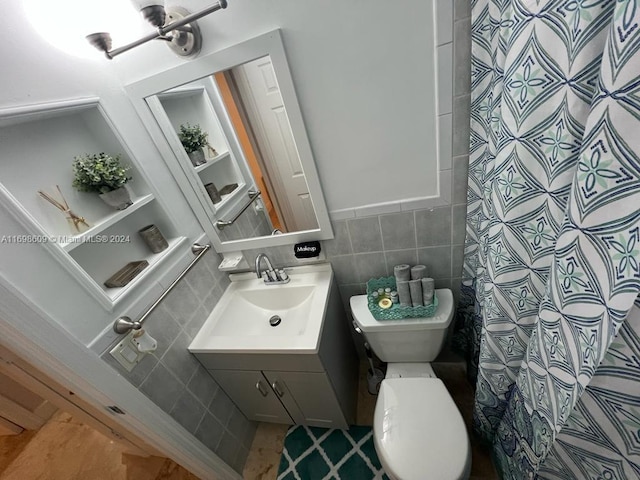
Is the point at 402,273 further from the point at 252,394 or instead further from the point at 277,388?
the point at 252,394

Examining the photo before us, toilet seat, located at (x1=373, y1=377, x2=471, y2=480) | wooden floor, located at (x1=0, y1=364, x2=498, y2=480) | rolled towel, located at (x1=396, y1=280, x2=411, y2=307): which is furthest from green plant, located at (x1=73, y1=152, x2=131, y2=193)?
wooden floor, located at (x1=0, y1=364, x2=498, y2=480)

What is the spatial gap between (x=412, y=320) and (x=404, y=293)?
0.42ft

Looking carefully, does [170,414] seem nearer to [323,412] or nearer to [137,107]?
[323,412]

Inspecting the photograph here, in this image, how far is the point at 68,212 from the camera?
0.82m

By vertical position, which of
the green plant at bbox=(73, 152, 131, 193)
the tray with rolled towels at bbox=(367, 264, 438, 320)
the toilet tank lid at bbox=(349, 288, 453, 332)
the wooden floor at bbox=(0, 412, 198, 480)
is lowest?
the wooden floor at bbox=(0, 412, 198, 480)

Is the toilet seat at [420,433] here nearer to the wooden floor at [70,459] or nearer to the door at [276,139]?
the door at [276,139]

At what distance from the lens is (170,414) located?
1019mm

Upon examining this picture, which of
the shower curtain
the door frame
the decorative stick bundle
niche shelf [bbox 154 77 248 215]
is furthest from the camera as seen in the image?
niche shelf [bbox 154 77 248 215]

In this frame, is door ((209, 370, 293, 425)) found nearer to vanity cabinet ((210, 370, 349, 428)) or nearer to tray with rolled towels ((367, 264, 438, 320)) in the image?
vanity cabinet ((210, 370, 349, 428))

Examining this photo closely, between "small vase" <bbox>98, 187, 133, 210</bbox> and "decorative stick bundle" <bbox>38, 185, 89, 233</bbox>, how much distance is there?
0.10m

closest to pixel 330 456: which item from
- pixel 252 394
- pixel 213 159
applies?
pixel 252 394

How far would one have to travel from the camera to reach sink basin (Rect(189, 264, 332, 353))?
3.59 feet

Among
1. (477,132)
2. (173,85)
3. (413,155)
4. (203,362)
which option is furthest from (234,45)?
(203,362)

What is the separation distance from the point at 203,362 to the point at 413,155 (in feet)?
4.19
